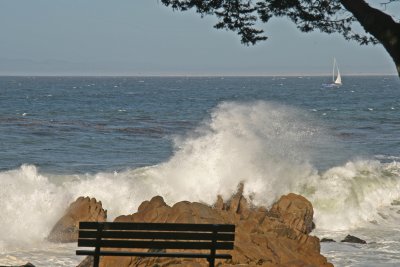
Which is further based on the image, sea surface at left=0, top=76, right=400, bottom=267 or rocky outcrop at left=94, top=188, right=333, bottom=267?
sea surface at left=0, top=76, right=400, bottom=267

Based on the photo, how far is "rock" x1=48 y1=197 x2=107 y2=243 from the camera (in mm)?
16891

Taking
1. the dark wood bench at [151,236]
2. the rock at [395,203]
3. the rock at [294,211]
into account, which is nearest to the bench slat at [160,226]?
the dark wood bench at [151,236]

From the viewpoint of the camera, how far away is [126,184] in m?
23.5

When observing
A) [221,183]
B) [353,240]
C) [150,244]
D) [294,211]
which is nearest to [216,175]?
[221,183]

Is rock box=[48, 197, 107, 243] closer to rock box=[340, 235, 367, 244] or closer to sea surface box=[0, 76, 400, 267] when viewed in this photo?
sea surface box=[0, 76, 400, 267]

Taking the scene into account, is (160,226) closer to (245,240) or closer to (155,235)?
(155,235)

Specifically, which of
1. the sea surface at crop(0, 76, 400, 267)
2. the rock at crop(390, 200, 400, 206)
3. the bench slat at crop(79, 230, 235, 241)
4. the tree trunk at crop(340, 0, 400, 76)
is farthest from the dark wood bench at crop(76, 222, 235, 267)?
the rock at crop(390, 200, 400, 206)

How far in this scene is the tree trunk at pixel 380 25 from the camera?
9.11m

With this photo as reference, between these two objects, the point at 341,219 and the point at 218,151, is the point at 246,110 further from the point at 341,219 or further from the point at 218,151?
the point at 341,219

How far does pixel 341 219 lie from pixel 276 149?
5949 millimetres

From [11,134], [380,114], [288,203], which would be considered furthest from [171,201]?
[380,114]

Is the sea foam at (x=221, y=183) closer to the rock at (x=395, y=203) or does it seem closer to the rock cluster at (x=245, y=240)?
the rock at (x=395, y=203)

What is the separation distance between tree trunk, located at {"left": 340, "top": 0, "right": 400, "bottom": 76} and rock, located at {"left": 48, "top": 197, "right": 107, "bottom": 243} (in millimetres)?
9006

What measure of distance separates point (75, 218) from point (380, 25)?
9.80m
